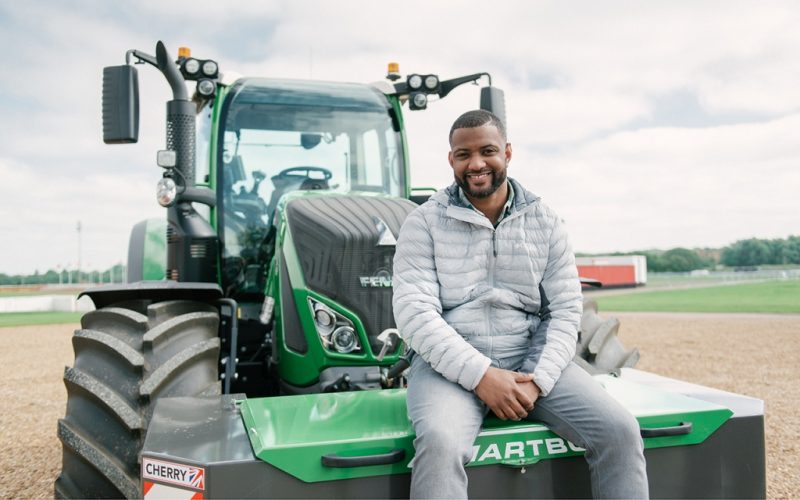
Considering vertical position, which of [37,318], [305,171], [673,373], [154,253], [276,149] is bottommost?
[673,373]

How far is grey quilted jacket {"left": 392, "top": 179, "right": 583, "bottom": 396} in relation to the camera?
257 cm

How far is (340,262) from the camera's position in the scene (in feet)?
11.7

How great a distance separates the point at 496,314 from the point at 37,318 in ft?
76.5

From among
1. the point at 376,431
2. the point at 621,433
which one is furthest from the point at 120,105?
the point at 621,433

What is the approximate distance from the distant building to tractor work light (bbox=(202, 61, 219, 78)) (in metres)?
42.0

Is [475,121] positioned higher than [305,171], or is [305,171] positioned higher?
[305,171]

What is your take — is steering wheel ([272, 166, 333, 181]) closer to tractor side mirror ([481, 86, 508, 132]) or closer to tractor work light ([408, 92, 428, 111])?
tractor work light ([408, 92, 428, 111])

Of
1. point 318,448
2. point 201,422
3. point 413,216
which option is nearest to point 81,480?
point 201,422

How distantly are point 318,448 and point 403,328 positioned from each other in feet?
1.85

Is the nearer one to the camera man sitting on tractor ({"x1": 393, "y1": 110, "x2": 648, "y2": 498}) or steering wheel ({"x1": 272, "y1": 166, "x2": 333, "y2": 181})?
man sitting on tractor ({"x1": 393, "y1": 110, "x2": 648, "y2": 498})

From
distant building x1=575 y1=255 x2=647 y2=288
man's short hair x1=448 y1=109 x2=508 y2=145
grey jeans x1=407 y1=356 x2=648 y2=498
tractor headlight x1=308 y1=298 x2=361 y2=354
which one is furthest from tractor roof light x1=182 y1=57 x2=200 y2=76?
distant building x1=575 y1=255 x2=647 y2=288

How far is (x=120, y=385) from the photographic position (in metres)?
3.03

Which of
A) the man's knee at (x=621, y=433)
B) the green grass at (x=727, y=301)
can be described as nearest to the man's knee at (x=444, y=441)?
the man's knee at (x=621, y=433)

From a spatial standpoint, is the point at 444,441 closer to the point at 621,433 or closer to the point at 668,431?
the point at 621,433
